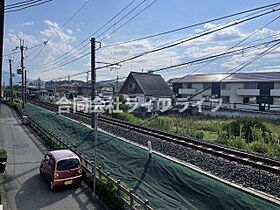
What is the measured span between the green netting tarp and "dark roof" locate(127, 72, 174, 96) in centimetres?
2555

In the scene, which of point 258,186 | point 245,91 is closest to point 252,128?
point 258,186

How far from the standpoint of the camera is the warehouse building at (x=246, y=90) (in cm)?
3306

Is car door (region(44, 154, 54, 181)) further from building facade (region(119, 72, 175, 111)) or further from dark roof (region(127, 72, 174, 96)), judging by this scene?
dark roof (region(127, 72, 174, 96))

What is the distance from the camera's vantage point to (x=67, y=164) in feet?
30.0

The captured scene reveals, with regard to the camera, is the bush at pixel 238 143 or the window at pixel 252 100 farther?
the window at pixel 252 100

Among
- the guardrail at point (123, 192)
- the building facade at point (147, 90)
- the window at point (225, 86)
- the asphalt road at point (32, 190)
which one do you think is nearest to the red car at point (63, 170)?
the asphalt road at point (32, 190)

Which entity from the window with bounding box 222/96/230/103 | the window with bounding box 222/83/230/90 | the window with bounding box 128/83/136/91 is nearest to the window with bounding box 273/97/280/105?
the window with bounding box 222/96/230/103

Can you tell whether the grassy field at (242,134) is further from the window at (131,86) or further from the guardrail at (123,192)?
the window at (131,86)

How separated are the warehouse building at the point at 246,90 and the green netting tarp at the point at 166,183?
23.1 metres

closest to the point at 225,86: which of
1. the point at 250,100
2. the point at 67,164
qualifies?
the point at 250,100

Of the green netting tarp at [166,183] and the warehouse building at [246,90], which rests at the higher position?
the warehouse building at [246,90]

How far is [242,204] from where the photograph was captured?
510cm

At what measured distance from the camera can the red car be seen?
888cm

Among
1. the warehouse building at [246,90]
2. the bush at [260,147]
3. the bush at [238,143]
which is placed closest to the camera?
the bush at [260,147]
